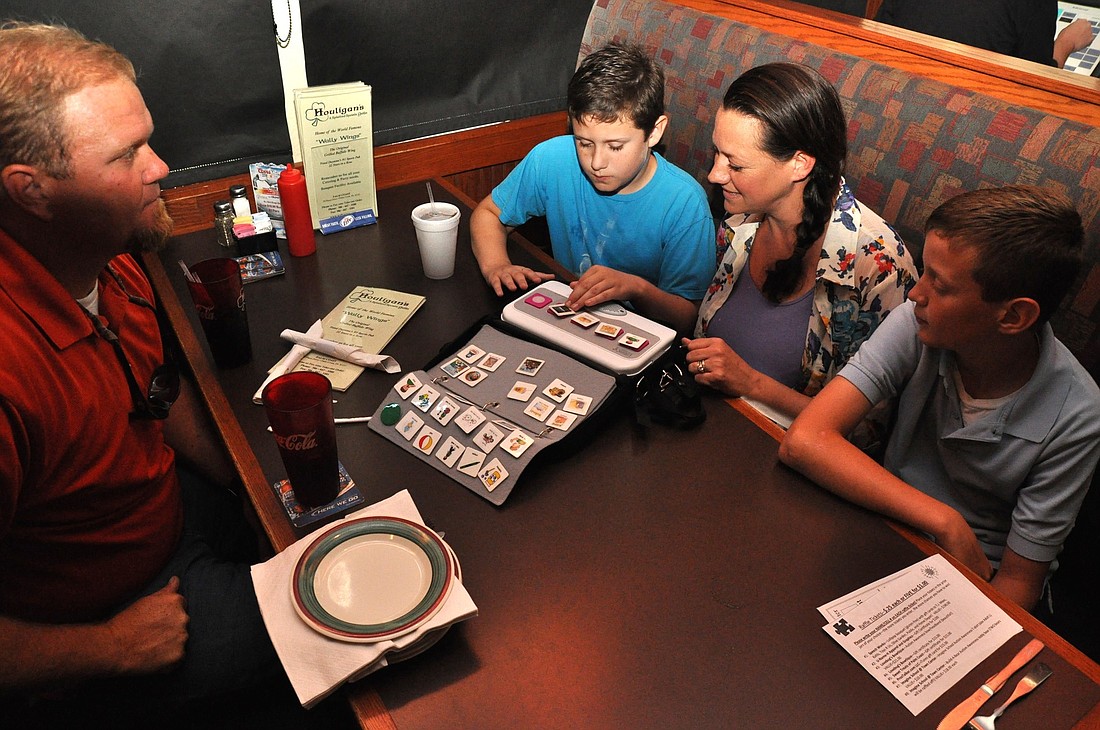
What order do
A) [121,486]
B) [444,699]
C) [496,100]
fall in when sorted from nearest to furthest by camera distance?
[444,699] < [121,486] < [496,100]

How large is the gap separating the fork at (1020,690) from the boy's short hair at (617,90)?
1273 mm

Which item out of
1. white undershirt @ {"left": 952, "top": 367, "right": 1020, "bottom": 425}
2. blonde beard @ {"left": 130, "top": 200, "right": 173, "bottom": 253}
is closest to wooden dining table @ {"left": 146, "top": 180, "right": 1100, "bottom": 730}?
blonde beard @ {"left": 130, "top": 200, "right": 173, "bottom": 253}

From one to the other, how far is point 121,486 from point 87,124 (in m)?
0.53

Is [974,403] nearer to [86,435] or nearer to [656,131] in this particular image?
[656,131]

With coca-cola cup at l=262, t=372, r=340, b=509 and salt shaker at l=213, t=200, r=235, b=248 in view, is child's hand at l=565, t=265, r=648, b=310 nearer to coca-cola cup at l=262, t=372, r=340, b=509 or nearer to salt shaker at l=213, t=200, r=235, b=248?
coca-cola cup at l=262, t=372, r=340, b=509

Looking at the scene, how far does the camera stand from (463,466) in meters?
1.10

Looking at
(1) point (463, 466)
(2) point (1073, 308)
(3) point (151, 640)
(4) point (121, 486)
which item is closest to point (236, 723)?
(3) point (151, 640)

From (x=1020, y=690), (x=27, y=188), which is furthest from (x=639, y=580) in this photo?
(x=27, y=188)

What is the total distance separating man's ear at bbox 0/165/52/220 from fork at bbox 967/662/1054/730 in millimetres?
1337

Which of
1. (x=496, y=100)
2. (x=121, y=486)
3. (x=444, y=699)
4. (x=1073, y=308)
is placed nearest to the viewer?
(x=444, y=699)

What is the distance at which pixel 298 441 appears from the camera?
0.97 metres

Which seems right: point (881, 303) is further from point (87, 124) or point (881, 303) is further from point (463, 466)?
point (87, 124)

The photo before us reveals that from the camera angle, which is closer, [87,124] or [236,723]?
[87,124]

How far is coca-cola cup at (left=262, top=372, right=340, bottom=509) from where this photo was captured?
967 millimetres
